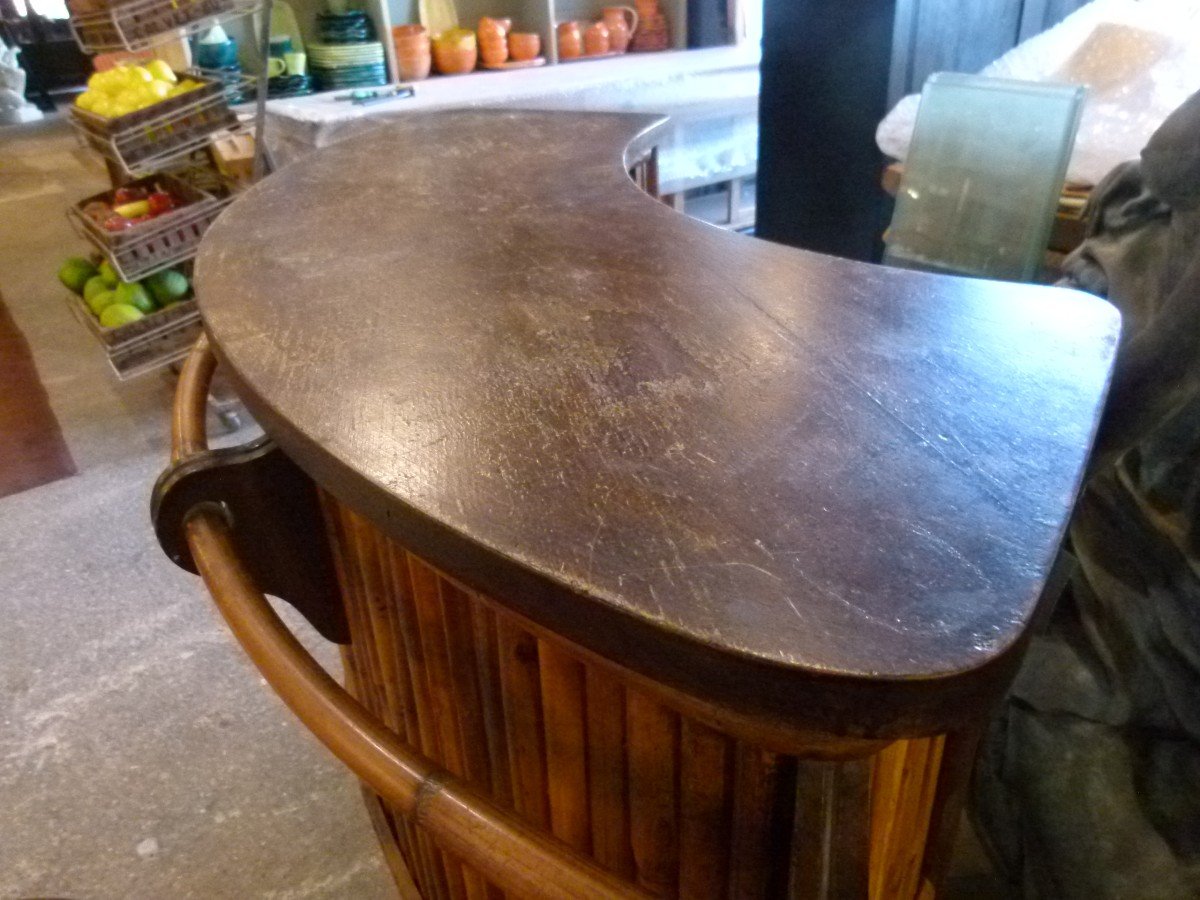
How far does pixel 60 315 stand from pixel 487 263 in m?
3.26

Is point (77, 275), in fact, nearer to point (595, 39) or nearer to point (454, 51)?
point (454, 51)

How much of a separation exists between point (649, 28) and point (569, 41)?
1.34 ft

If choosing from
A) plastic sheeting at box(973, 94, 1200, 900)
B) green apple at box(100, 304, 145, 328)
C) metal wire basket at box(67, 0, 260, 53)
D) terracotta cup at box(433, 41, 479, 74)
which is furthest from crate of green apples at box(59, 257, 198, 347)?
plastic sheeting at box(973, 94, 1200, 900)

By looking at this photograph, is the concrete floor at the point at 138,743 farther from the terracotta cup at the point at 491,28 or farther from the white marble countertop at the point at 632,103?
the terracotta cup at the point at 491,28

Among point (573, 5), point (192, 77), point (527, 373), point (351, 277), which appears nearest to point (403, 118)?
point (351, 277)

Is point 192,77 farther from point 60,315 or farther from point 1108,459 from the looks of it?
point 1108,459

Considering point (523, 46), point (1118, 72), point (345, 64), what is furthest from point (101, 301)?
point (1118, 72)

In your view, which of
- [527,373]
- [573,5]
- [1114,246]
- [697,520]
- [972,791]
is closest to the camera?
[697,520]

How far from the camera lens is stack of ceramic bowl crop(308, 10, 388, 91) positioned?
292cm

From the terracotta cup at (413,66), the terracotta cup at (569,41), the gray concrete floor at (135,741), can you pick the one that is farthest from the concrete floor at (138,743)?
the terracotta cup at (569,41)

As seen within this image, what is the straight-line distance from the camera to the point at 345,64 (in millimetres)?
2920

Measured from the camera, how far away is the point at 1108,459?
96 centimetres

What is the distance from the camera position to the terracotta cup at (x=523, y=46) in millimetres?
3289

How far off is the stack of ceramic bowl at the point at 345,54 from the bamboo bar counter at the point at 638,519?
228 centimetres
